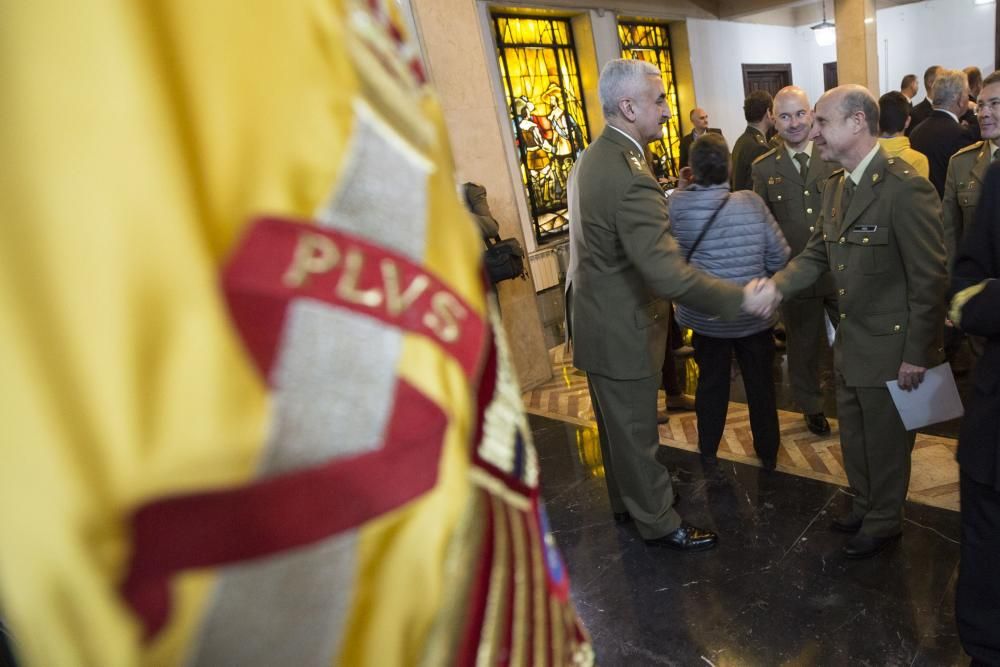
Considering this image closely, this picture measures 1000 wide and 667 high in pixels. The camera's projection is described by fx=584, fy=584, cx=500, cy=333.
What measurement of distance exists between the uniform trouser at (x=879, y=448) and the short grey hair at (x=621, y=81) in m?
1.38

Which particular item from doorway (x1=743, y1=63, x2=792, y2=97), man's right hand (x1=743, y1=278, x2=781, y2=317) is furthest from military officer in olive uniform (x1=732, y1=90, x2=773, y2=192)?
doorway (x1=743, y1=63, x2=792, y2=97)

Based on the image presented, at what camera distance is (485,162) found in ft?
13.9

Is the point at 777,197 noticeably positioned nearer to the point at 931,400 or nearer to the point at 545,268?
the point at 931,400

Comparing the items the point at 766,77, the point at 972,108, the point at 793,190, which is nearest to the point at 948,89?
the point at 793,190

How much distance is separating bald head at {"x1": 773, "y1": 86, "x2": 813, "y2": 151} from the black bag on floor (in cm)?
180

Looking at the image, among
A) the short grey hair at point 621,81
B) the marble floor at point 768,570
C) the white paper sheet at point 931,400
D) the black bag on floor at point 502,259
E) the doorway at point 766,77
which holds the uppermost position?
the doorway at point 766,77

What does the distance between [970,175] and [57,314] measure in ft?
13.2

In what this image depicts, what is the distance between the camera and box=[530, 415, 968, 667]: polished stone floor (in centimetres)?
190

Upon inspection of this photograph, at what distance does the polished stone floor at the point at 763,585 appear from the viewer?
1897 millimetres

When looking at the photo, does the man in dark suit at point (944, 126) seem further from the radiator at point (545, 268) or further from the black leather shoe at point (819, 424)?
the radiator at point (545, 268)

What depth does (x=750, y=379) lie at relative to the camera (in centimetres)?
288

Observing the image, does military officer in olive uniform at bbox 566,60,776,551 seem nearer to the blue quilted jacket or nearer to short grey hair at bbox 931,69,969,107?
the blue quilted jacket

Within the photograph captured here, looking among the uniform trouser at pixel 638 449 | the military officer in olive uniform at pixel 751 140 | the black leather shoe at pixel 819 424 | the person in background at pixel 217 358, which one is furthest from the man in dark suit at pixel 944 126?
the person in background at pixel 217 358

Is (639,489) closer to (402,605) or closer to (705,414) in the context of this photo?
(705,414)
